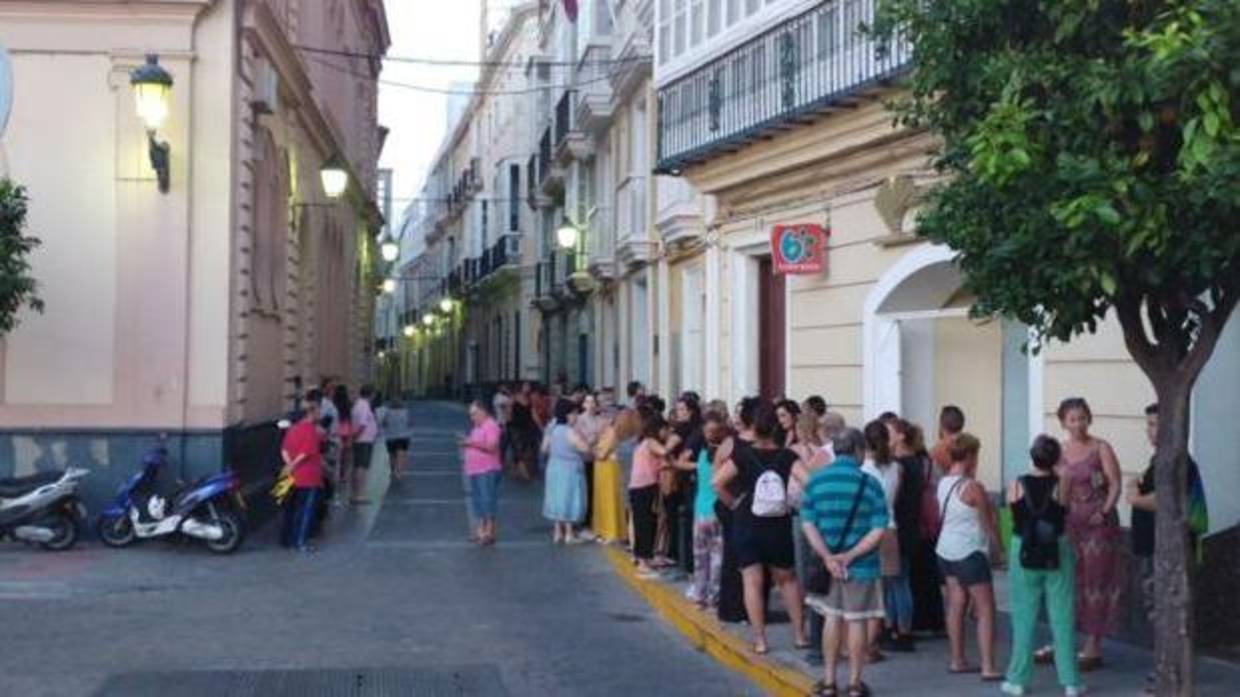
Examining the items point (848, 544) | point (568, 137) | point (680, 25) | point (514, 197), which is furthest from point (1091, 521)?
point (514, 197)

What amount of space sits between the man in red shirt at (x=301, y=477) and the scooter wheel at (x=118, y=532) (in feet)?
5.38

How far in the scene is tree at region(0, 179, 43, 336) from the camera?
16.2 metres

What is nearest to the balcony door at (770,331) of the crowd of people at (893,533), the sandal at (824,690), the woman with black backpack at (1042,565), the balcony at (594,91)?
the crowd of people at (893,533)

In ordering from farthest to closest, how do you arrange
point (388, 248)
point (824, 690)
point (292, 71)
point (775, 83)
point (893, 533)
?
1. point (388, 248)
2. point (292, 71)
3. point (775, 83)
4. point (893, 533)
5. point (824, 690)

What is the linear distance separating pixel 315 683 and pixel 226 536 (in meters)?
7.32

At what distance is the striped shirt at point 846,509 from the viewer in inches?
370

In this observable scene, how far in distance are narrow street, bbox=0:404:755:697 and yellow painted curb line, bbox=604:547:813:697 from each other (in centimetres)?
12

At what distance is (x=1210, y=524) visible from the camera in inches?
437

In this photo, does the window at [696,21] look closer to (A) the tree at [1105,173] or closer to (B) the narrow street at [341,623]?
(B) the narrow street at [341,623]

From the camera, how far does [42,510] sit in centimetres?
1712

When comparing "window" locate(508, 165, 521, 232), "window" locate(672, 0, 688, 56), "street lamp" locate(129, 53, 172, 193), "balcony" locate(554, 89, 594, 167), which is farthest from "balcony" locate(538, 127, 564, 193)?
"street lamp" locate(129, 53, 172, 193)

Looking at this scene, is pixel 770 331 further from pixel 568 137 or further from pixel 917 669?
pixel 568 137

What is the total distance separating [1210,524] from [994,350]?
4105 mm

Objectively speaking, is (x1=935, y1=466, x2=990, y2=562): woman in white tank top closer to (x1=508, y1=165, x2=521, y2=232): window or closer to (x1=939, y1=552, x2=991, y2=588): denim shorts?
(x1=939, y1=552, x2=991, y2=588): denim shorts
